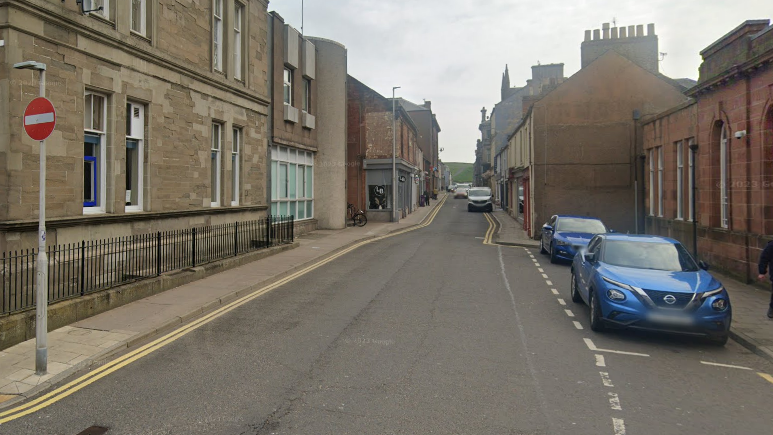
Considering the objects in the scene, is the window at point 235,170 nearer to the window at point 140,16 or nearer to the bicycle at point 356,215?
the window at point 140,16

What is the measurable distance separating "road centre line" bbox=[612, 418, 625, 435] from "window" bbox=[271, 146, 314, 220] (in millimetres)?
18209

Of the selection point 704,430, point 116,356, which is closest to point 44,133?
point 116,356

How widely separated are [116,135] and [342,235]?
1323 cm

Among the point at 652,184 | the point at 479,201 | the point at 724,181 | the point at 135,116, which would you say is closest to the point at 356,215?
the point at 652,184

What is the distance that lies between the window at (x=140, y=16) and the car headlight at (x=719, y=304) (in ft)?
44.3

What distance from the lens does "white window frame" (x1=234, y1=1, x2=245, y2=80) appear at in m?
16.7

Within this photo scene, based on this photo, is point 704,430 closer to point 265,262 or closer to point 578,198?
point 265,262

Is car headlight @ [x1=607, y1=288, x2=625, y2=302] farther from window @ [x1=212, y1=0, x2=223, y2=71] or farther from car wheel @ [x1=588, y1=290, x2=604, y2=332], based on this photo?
window @ [x1=212, y1=0, x2=223, y2=71]

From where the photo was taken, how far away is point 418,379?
18.6ft

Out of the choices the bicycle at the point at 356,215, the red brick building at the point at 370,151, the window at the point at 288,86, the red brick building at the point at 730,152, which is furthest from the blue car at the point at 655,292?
the red brick building at the point at 370,151

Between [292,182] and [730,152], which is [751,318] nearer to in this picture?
[730,152]

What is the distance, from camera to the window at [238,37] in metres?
16.7

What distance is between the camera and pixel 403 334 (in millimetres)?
7531

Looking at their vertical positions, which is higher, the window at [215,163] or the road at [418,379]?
the window at [215,163]
